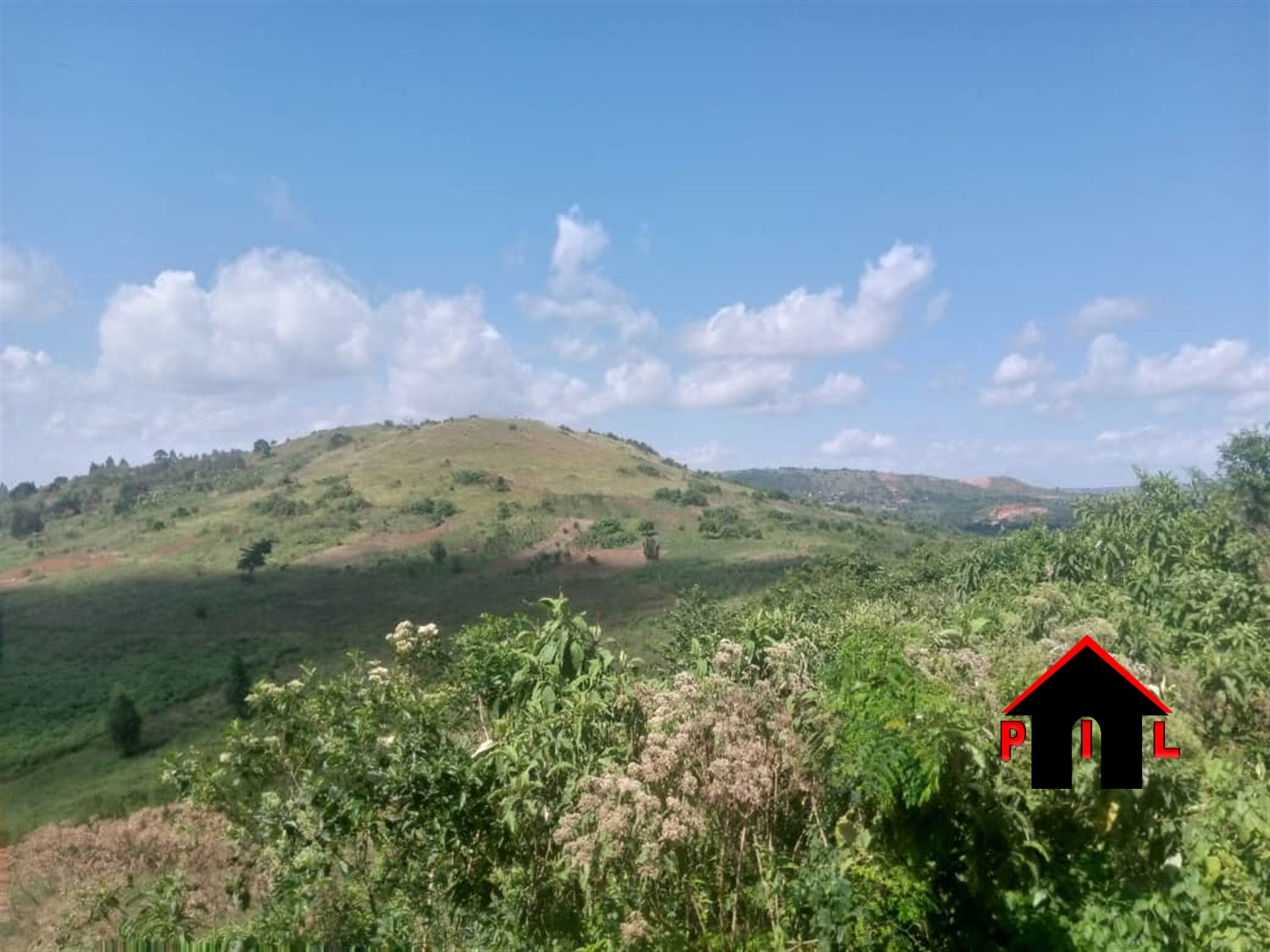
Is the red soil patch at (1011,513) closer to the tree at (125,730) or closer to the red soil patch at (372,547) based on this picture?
the red soil patch at (372,547)

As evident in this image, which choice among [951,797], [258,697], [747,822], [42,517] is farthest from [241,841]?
[42,517]

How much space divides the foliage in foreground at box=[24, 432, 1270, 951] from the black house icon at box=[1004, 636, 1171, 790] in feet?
0.25

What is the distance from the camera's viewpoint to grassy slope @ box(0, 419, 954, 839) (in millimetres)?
24125

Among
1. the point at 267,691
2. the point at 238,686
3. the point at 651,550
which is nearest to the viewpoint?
the point at 267,691

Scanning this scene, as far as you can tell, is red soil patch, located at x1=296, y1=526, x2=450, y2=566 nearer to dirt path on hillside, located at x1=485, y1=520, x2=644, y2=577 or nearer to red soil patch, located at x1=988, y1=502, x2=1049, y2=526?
dirt path on hillside, located at x1=485, y1=520, x2=644, y2=577

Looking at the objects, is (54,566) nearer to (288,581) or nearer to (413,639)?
(288,581)

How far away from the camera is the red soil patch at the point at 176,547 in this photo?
54031mm

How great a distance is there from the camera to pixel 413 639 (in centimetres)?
702

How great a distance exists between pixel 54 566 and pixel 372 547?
16.1 metres

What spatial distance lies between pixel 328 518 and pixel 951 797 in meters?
59.8

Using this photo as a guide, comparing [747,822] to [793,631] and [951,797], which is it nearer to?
[951,797]

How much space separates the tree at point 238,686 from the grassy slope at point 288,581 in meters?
0.48

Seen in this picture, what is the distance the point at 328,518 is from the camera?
60.2 meters

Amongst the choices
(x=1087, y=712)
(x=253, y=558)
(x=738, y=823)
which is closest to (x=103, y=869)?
(x=738, y=823)
